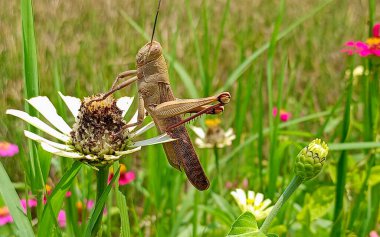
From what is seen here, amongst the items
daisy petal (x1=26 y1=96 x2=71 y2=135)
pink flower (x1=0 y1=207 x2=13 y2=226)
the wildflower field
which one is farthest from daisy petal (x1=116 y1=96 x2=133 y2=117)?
pink flower (x1=0 y1=207 x2=13 y2=226)

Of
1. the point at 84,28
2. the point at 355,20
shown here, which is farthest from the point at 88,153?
the point at 355,20

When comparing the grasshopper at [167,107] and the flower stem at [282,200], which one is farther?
the grasshopper at [167,107]

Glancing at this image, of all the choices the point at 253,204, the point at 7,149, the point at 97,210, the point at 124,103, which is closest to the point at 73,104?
the point at 124,103

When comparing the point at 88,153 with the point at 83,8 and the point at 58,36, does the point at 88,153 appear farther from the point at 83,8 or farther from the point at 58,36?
the point at 83,8

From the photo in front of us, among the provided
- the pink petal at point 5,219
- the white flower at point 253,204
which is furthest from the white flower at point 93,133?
the pink petal at point 5,219

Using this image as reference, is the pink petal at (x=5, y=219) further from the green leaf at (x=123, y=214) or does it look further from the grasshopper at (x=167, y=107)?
the green leaf at (x=123, y=214)

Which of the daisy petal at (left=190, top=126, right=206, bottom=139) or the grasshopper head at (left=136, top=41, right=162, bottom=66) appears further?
the daisy petal at (left=190, top=126, right=206, bottom=139)

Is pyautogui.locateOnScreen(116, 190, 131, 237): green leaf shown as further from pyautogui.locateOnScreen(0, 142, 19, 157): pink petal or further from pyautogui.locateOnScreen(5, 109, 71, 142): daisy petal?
pyautogui.locateOnScreen(0, 142, 19, 157): pink petal
